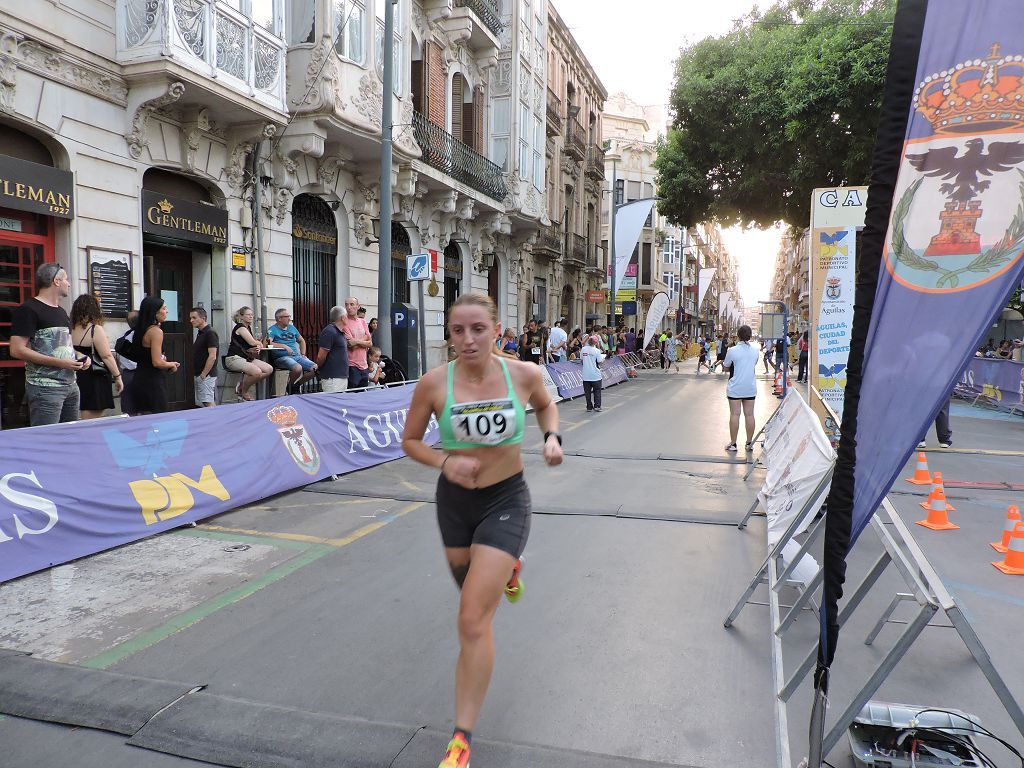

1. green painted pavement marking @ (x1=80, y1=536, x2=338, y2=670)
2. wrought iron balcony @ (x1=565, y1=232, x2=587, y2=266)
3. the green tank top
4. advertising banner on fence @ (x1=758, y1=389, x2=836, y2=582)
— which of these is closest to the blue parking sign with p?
green painted pavement marking @ (x1=80, y1=536, x2=338, y2=670)

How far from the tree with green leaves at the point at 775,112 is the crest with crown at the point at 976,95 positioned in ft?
58.8

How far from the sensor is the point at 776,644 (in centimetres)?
335

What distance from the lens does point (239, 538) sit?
5762 mm

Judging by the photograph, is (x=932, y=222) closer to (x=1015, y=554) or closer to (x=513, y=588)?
(x=513, y=588)

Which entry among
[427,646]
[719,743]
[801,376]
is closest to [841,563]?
[719,743]

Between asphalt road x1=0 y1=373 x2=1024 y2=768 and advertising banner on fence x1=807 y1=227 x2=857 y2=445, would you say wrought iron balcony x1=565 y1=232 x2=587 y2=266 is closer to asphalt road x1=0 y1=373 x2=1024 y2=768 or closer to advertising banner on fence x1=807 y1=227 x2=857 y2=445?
advertising banner on fence x1=807 y1=227 x2=857 y2=445

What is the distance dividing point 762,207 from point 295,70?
16.1m

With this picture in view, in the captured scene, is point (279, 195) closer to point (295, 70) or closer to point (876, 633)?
point (295, 70)

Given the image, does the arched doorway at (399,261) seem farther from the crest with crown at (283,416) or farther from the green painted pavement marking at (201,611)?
the green painted pavement marking at (201,611)

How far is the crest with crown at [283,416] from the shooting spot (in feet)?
24.4

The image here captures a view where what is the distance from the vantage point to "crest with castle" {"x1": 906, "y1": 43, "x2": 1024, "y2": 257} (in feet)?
6.10

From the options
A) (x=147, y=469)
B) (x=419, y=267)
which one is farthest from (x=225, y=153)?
(x=147, y=469)

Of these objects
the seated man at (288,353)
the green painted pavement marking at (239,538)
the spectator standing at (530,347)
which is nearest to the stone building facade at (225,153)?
Result: the seated man at (288,353)

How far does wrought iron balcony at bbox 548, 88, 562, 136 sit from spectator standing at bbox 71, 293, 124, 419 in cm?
2659
